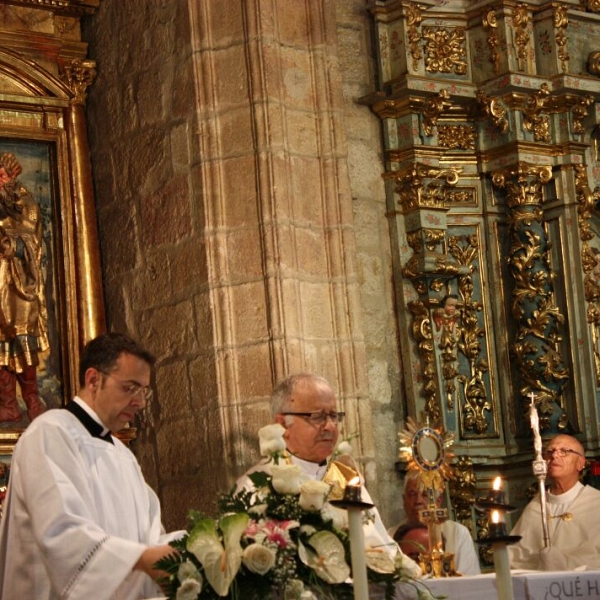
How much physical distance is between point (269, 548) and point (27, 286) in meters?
4.68

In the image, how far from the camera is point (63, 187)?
920 centimetres

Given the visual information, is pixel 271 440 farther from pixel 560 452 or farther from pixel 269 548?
pixel 560 452

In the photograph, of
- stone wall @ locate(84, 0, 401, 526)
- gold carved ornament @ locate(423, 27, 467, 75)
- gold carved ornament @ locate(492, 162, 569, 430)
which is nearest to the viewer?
stone wall @ locate(84, 0, 401, 526)

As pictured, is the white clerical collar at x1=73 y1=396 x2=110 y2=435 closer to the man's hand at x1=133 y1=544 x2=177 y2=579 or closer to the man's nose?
the man's hand at x1=133 y1=544 x2=177 y2=579

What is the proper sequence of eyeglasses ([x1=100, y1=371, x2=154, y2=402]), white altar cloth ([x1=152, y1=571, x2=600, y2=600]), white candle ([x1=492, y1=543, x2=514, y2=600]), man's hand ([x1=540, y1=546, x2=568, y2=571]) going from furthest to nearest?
man's hand ([x1=540, y1=546, x2=568, y2=571])
eyeglasses ([x1=100, y1=371, x2=154, y2=402])
white altar cloth ([x1=152, y1=571, x2=600, y2=600])
white candle ([x1=492, y1=543, x2=514, y2=600])

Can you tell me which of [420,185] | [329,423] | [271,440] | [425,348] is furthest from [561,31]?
[271,440]

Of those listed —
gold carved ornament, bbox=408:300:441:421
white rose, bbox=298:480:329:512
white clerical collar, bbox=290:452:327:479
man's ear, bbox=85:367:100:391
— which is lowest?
white rose, bbox=298:480:329:512

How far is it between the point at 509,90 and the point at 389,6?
85 centimetres

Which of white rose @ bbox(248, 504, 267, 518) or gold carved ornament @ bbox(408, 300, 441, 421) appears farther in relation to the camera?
gold carved ornament @ bbox(408, 300, 441, 421)

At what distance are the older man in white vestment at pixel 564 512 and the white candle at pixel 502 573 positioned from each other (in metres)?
5.29

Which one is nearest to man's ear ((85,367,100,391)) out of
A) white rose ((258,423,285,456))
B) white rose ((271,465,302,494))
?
white rose ((258,423,285,456))

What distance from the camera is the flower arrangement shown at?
14.6 feet

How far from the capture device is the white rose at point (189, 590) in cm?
445

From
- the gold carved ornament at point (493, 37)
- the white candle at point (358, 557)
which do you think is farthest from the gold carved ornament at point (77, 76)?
the white candle at point (358, 557)
